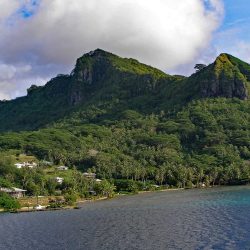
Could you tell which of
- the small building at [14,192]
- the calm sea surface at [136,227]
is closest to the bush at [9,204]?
the calm sea surface at [136,227]

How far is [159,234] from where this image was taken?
3986 inches

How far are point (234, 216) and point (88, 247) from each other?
1798 inches

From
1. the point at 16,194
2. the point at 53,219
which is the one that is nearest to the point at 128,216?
the point at 53,219

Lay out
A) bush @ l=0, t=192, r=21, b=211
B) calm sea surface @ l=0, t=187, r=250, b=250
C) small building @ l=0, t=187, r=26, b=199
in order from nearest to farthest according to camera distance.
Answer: calm sea surface @ l=0, t=187, r=250, b=250 → bush @ l=0, t=192, r=21, b=211 → small building @ l=0, t=187, r=26, b=199

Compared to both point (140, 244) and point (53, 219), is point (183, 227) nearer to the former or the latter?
point (140, 244)

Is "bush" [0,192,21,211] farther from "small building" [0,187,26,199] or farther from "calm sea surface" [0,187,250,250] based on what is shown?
"small building" [0,187,26,199]

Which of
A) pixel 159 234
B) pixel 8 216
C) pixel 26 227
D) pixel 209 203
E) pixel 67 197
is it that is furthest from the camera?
pixel 67 197

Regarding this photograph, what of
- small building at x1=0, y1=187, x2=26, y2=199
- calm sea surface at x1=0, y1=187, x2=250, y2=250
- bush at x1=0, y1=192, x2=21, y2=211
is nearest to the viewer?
calm sea surface at x1=0, y1=187, x2=250, y2=250

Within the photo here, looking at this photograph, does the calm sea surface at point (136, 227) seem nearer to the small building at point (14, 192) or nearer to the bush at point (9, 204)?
the bush at point (9, 204)

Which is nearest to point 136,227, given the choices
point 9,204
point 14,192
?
point 9,204

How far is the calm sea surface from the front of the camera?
303 ft

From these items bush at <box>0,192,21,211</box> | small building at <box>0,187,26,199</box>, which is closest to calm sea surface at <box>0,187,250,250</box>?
bush at <box>0,192,21,211</box>

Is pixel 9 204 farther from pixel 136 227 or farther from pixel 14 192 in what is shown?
pixel 136 227

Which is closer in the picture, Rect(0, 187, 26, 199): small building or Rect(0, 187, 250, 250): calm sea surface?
Rect(0, 187, 250, 250): calm sea surface
